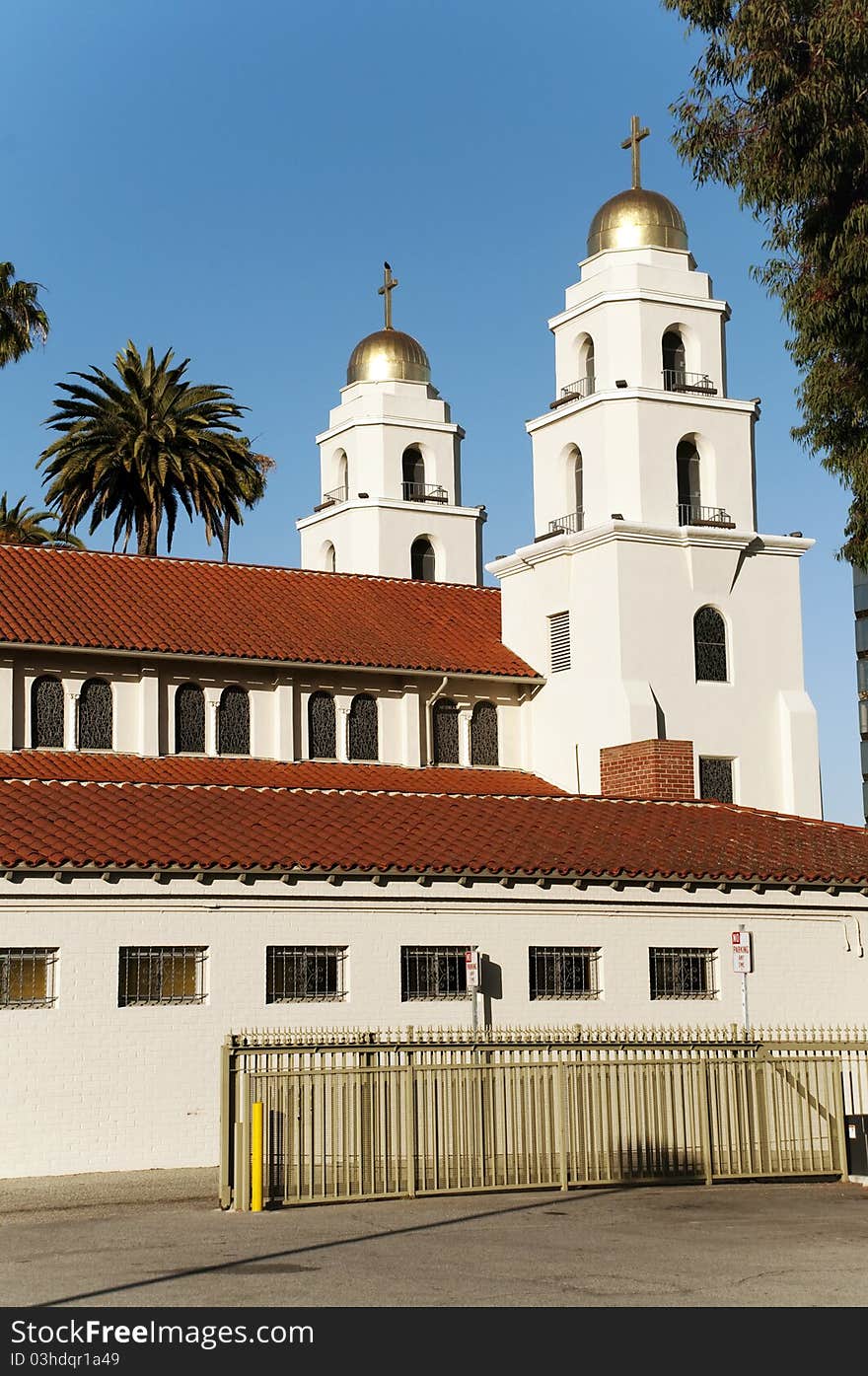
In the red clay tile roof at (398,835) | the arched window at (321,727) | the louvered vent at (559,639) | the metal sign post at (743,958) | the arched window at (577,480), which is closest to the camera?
the red clay tile roof at (398,835)

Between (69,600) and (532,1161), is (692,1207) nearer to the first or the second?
(532,1161)

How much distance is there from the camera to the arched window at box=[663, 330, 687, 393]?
1704 inches

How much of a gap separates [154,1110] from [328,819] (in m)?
5.68

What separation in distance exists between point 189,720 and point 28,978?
14.4 meters

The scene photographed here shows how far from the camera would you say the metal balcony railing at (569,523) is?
43250 millimetres

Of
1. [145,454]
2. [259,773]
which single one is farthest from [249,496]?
[259,773]

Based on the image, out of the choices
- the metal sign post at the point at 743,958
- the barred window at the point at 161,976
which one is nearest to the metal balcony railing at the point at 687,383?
the metal sign post at the point at 743,958

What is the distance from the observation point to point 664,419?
42531 millimetres

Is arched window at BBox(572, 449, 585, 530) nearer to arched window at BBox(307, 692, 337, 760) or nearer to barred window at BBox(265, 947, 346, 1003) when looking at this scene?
arched window at BBox(307, 692, 337, 760)

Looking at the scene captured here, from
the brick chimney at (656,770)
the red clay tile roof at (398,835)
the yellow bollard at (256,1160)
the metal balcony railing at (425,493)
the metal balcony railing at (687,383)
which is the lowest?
the yellow bollard at (256,1160)

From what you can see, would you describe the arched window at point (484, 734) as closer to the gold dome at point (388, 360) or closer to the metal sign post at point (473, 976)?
the metal sign post at point (473, 976)

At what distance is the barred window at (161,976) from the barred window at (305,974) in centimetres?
101

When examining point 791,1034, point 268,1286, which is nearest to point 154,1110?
point 791,1034

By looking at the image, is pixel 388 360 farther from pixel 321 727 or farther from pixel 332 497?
pixel 321 727
